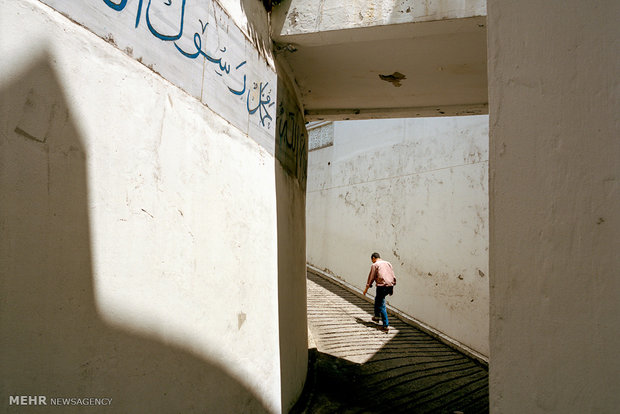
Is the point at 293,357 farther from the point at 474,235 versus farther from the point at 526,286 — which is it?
the point at 474,235

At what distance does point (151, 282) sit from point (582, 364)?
1.68 meters

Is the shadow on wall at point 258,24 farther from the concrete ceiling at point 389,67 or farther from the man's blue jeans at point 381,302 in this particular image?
the man's blue jeans at point 381,302

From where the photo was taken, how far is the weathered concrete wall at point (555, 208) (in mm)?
1051

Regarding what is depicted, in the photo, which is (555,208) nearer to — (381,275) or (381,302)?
(381,275)

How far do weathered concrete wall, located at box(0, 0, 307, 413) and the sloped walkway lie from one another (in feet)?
6.04

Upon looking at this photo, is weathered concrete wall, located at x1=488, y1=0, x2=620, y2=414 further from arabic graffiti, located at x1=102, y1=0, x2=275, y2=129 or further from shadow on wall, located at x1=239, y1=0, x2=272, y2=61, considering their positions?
shadow on wall, located at x1=239, y1=0, x2=272, y2=61

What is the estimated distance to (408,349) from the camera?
20.3ft

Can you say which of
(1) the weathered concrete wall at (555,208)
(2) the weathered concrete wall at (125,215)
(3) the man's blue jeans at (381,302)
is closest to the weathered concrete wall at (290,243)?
(2) the weathered concrete wall at (125,215)

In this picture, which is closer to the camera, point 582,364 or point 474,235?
point 582,364

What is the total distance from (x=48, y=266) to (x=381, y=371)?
4.64m

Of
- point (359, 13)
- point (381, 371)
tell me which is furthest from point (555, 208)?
point (381, 371)

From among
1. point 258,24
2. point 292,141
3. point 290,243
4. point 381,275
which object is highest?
point 258,24

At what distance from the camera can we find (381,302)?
6.88m

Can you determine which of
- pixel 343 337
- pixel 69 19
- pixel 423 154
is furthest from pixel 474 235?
pixel 69 19
